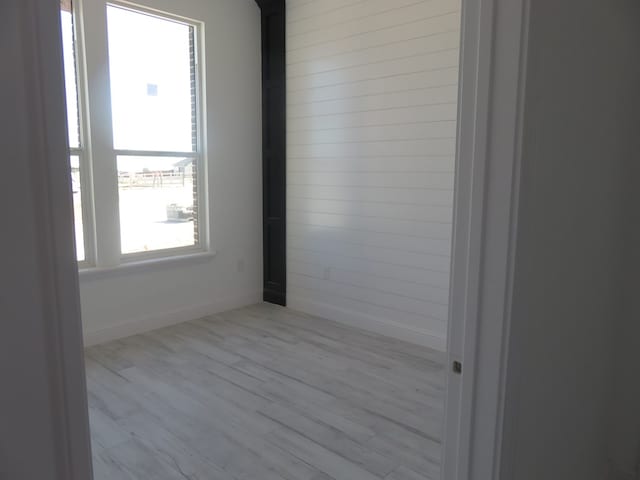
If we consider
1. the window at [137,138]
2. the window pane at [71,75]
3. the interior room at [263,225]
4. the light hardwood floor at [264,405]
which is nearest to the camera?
the light hardwood floor at [264,405]

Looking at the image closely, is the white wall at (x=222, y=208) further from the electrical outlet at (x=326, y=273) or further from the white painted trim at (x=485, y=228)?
the white painted trim at (x=485, y=228)

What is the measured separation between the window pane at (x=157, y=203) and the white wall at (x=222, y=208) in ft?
0.72

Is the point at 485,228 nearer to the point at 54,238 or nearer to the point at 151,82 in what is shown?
the point at 54,238

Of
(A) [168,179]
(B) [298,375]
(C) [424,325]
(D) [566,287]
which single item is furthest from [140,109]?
(D) [566,287]

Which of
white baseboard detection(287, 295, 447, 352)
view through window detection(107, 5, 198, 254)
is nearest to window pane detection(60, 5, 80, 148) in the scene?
Result: view through window detection(107, 5, 198, 254)

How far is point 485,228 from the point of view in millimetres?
1118

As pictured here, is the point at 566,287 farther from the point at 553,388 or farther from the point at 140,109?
the point at 140,109

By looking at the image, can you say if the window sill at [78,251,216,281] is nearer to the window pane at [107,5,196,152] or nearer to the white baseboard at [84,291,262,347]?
the white baseboard at [84,291,262,347]

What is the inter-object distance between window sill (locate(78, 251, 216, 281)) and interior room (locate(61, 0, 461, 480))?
0.02 meters

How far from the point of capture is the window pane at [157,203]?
412cm

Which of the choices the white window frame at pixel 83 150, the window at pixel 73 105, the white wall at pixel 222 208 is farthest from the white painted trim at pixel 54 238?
the white wall at pixel 222 208

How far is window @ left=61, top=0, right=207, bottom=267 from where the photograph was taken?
12.2 ft

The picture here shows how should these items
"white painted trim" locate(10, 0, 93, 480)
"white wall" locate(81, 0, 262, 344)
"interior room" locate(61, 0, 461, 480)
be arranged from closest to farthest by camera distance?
"white painted trim" locate(10, 0, 93, 480) < "interior room" locate(61, 0, 461, 480) < "white wall" locate(81, 0, 262, 344)

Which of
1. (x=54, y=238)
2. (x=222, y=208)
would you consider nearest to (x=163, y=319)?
(x=222, y=208)
